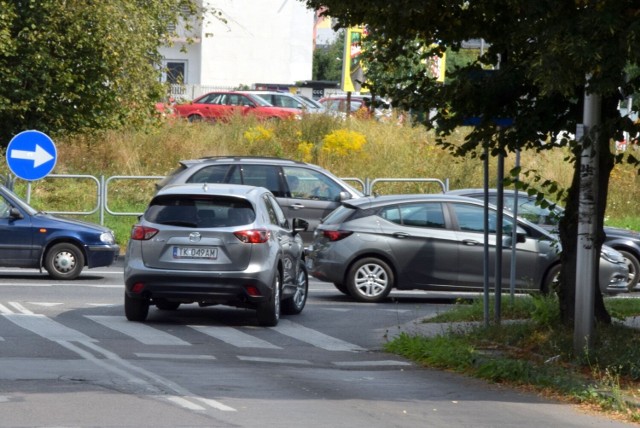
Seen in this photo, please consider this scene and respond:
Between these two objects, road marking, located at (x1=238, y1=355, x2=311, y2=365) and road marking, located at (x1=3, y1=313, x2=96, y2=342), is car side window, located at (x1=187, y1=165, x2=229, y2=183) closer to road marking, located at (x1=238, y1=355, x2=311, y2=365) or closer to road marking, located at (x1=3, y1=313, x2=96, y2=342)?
road marking, located at (x1=3, y1=313, x2=96, y2=342)

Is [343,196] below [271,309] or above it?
above

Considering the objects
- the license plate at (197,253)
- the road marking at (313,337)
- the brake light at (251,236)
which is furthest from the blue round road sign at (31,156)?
the brake light at (251,236)

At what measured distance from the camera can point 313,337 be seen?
15.0m

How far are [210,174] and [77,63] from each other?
19.7 ft

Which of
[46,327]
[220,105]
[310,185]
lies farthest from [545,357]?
[220,105]

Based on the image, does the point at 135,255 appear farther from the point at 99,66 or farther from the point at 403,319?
the point at 99,66

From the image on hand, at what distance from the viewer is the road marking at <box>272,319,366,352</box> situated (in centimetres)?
1424

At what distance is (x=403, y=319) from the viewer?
55.5ft

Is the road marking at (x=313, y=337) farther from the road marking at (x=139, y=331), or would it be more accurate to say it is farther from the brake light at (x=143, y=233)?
the brake light at (x=143, y=233)

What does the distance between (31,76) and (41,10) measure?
1373 millimetres

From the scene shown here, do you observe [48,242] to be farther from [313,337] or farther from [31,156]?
[313,337]

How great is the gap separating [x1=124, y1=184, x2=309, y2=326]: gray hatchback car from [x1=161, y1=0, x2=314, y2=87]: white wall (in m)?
48.2

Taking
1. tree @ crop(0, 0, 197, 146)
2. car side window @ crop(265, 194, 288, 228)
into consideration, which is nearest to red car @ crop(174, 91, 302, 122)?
tree @ crop(0, 0, 197, 146)

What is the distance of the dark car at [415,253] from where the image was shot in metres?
18.5
